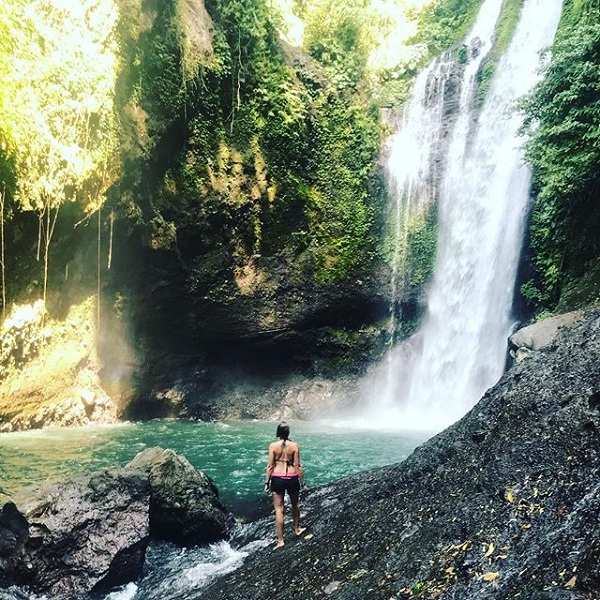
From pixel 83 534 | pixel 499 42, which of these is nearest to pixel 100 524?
pixel 83 534

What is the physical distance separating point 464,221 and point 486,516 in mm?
12874

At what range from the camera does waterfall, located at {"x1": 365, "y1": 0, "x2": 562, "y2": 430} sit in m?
13.8

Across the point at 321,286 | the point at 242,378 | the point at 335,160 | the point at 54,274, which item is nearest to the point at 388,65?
the point at 335,160

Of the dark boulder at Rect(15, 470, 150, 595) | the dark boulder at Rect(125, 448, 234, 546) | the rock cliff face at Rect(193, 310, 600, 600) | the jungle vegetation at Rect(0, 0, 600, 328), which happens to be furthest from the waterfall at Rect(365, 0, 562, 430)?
the dark boulder at Rect(15, 470, 150, 595)

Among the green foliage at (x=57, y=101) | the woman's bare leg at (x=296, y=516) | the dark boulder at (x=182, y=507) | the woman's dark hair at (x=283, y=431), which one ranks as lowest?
the dark boulder at (x=182, y=507)

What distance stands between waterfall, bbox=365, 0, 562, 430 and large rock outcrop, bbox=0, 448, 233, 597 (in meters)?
8.04

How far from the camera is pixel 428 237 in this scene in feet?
53.5

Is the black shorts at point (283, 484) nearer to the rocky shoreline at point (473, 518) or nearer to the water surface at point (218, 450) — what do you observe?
the rocky shoreline at point (473, 518)

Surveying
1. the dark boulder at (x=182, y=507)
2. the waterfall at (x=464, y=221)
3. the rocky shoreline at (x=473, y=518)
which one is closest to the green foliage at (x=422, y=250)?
the waterfall at (x=464, y=221)

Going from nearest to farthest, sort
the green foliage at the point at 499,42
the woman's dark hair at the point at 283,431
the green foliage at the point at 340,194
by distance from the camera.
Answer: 1. the woman's dark hair at the point at 283,431
2. the green foliage at the point at 340,194
3. the green foliage at the point at 499,42

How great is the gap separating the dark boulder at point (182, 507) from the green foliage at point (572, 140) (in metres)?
8.05

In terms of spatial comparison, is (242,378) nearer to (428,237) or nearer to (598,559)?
(428,237)

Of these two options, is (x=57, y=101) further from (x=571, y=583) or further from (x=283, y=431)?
(x=571, y=583)

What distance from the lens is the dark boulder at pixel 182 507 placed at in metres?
6.21
